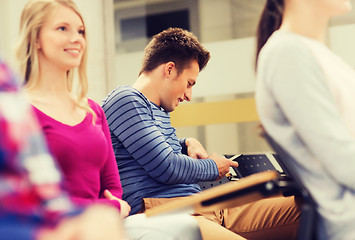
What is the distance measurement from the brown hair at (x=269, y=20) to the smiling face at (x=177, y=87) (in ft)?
2.69

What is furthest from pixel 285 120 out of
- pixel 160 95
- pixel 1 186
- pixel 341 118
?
pixel 160 95

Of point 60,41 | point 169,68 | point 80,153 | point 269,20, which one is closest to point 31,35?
point 60,41

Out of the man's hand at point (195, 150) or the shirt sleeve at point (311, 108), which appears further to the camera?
the man's hand at point (195, 150)

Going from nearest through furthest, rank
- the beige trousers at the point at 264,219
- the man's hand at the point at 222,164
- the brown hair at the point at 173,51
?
the beige trousers at the point at 264,219 → the man's hand at the point at 222,164 → the brown hair at the point at 173,51

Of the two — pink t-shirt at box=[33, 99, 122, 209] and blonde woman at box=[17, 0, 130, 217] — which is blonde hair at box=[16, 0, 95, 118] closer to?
blonde woman at box=[17, 0, 130, 217]

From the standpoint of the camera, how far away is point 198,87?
406 cm

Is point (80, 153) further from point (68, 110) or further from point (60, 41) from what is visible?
point (60, 41)

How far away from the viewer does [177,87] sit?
207 centimetres

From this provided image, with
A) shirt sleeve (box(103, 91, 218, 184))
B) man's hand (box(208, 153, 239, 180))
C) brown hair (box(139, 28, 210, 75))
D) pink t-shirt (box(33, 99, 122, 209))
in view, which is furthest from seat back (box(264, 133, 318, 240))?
brown hair (box(139, 28, 210, 75))

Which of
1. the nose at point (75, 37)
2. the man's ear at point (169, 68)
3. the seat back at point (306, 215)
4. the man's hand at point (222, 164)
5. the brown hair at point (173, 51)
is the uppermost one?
the nose at point (75, 37)

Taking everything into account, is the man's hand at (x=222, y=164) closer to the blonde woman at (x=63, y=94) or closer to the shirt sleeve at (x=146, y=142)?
the shirt sleeve at (x=146, y=142)

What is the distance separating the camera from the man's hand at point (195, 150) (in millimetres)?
2057

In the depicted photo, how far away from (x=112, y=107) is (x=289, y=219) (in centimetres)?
81

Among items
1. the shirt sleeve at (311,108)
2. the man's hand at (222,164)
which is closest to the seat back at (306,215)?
the shirt sleeve at (311,108)
